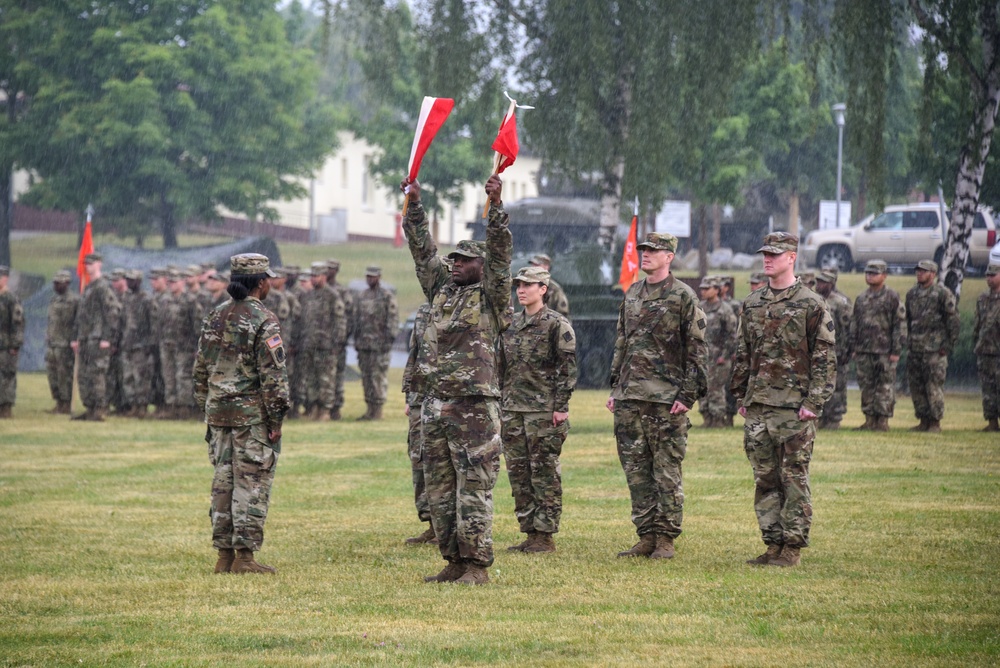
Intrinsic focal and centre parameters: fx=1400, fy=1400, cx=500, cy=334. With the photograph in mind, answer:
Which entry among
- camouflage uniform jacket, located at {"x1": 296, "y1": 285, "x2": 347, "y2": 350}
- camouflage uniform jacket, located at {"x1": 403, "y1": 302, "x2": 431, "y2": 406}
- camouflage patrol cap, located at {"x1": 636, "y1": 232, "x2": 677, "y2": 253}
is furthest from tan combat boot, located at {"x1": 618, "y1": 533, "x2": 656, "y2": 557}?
camouflage uniform jacket, located at {"x1": 296, "y1": 285, "x2": 347, "y2": 350}

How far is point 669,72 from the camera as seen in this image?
998 inches

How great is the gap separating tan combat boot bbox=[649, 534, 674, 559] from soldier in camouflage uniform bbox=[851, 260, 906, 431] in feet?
28.6

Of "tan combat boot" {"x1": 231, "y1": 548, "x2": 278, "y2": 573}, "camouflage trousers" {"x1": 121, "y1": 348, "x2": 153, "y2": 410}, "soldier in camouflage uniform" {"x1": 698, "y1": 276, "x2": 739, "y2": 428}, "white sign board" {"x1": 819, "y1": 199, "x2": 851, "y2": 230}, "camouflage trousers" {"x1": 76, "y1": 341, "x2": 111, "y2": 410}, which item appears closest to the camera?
"tan combat boot" {"x1": 231, "y1": 548, "x2": 278, "y2": 573}

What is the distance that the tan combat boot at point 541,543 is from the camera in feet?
33.6

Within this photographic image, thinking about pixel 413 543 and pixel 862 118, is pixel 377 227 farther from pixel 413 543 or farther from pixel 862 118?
pixel 413 543

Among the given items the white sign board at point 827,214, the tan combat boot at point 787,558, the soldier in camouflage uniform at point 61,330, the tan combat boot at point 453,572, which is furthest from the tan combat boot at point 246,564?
the white sign board at point 827,214

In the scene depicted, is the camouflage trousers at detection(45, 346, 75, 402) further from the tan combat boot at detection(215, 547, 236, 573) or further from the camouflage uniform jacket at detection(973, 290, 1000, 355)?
the camouflage uniform jacket at detection(973, 290, 1000, 355)

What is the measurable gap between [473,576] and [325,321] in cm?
1210

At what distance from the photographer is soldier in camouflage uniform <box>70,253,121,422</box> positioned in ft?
68.1

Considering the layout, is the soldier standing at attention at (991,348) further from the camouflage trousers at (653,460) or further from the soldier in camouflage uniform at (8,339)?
the soldier in camouflage uniform at (8,339)

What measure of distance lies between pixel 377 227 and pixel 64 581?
6364 cm

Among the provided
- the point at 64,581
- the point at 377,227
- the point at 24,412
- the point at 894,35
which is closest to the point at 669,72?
the point at 894,35

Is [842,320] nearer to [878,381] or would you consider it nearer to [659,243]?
[878,381]

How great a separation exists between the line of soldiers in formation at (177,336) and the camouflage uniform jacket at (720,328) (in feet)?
15.5
